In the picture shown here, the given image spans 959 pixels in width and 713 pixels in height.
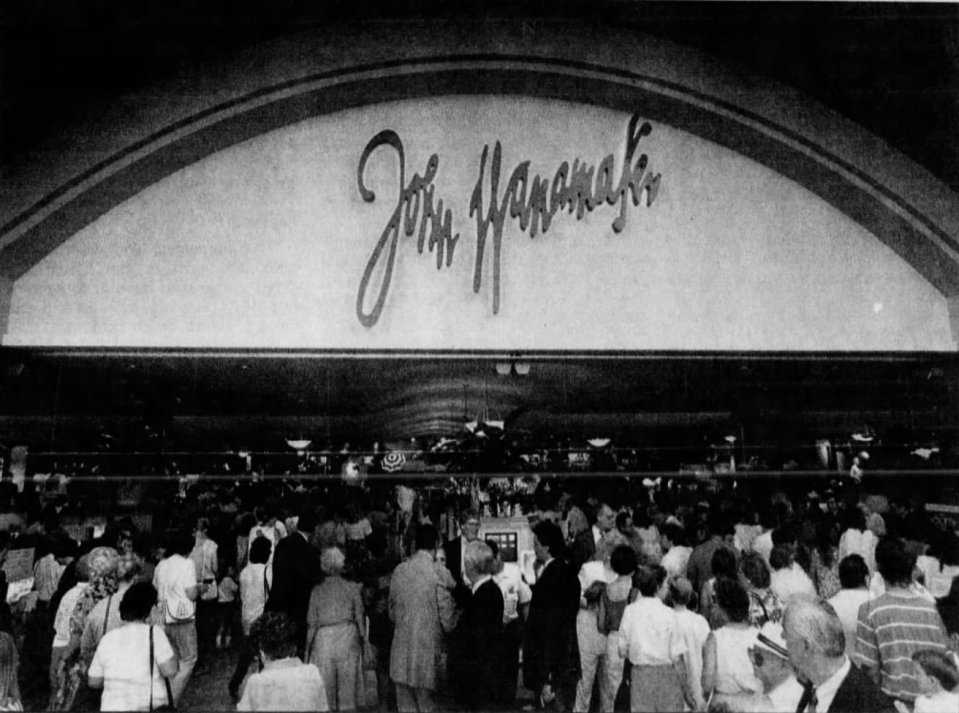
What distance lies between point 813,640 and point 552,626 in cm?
275

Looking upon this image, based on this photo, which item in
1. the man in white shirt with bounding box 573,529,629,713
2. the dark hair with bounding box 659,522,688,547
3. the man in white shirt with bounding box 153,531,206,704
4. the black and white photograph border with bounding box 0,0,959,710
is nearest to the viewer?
the black and white photograph border with bounding box 0,0,959,710

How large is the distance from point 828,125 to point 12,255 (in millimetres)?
6293

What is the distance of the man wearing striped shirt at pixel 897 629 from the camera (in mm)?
3676

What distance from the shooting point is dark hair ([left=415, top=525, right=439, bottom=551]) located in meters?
5.27

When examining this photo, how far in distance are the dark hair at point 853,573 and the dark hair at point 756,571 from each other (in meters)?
0.49

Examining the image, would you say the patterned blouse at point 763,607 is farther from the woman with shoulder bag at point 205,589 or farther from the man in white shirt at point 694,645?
the woman with shoulder bag at point 205,589

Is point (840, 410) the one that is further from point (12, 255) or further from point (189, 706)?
point (12, 255)

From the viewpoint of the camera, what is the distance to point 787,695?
3.09m

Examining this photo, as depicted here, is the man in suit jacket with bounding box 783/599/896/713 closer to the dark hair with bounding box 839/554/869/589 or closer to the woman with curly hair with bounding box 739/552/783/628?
the woman with curly hair with bounding box 739/552/783/628

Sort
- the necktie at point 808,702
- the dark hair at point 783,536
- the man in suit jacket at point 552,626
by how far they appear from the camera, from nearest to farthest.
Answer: the necktie at point 808,702
the man in suit jacket at point 552,626
the dark hair at point 783,536

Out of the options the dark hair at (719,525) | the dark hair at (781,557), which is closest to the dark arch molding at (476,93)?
the dark hair at (781,557)

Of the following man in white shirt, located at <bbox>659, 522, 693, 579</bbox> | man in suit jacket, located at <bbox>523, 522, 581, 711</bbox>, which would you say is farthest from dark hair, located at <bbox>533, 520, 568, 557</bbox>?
man in white shirt, located at <bbox>659, 522, 693, 579</bbox>

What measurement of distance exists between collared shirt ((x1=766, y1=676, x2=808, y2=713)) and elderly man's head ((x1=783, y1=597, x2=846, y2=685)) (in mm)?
112

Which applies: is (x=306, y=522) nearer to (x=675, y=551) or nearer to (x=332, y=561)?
(x=332, y=561)
